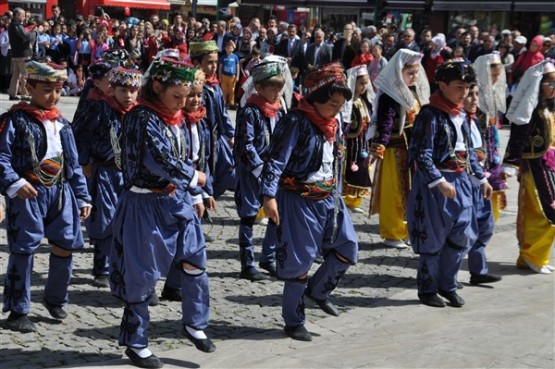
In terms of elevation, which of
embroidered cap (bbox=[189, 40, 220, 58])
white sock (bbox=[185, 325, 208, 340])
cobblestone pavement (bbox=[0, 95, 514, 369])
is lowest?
cobblestone pavement (bbox=[0, 95, 514, 369])

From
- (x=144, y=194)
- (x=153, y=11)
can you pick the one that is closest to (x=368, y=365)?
(x=144, y=194)

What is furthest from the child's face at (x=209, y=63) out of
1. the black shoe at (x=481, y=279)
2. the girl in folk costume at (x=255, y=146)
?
the black shoe at (x=481, y=279)

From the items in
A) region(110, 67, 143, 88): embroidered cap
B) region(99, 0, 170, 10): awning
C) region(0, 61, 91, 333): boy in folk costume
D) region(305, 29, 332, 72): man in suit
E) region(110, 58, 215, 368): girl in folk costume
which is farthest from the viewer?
region(99, 0, 170, 10): awning

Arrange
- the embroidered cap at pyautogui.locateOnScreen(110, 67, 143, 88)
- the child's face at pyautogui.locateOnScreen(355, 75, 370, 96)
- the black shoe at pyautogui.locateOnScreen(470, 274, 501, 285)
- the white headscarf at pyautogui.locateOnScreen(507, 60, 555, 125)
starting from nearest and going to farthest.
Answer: the embroidered cap at pyautogui.locateOnScreen(110, 67, 143, 88)
the black shoe at pyautogui.locateOnScreen(470, 274, 501, 285)
the white headscarf at pyautogui.locateOnScreen(507, 60, 555, 125)
the child's face at pyautogui.locateOnScreen(355, 75, 370, 96)

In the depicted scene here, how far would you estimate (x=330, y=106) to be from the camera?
613 centimetres

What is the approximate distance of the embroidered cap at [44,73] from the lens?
5.92m

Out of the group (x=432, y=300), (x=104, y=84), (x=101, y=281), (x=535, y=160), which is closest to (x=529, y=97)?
→ (x=535, y=160)

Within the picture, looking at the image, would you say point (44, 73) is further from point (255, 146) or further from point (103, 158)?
point (255, 146)

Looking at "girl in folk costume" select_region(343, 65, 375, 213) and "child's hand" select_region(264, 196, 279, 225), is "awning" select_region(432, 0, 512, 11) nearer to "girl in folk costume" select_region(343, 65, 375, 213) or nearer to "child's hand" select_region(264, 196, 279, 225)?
"girl in folk costume" select_region(343, 65, 375, 213)

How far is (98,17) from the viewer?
85.4 feet

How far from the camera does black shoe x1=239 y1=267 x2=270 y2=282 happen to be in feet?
25.1

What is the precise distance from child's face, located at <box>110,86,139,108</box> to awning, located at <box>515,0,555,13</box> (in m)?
20.9

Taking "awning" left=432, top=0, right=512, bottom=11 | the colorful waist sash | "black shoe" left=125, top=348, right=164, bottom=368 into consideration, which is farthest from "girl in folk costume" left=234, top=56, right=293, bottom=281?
"awning" left=432, top=0, right=512, bottom=11

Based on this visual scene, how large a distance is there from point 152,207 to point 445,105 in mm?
2636
